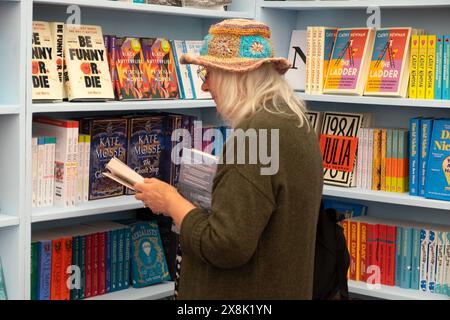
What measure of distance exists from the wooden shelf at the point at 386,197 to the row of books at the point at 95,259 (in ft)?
2.53

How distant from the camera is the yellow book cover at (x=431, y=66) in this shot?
111 inches

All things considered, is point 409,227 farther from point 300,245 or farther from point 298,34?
point 300,245

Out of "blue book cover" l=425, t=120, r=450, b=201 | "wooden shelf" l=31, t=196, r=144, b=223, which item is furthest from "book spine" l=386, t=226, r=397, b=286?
"wooden shelf" l=31, t=196, r=144, b=223

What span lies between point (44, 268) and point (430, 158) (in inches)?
59.9

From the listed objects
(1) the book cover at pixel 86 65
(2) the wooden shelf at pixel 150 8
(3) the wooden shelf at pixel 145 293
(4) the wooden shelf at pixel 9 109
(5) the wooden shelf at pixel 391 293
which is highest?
(2) the wooden shelf at pixel 150 8

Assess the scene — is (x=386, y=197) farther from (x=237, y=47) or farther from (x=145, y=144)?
(x=237, y=47)

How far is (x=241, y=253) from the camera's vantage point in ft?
5.65

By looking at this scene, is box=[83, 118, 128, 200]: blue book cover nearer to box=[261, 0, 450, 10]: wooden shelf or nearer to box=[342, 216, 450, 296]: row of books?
box=[261, 0, 450, 10]: wooden shelf

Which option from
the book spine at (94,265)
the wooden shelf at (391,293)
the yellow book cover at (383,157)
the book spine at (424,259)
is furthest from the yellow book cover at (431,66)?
the book spine at (94,265)

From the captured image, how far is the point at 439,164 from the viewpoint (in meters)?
2.82

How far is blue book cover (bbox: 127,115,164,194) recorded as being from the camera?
2.82 m

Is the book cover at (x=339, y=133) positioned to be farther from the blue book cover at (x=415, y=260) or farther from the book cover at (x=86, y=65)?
the book cover at (x=86, y=65)

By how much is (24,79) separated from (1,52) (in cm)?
13

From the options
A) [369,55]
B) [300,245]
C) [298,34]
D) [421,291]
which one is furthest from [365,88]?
[300,245]
